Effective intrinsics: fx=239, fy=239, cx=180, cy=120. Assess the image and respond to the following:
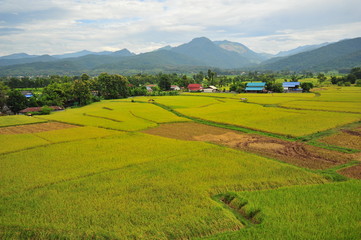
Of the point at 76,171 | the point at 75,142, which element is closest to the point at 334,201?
the point at 76,171

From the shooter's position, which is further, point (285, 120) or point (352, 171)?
point (285, 120)

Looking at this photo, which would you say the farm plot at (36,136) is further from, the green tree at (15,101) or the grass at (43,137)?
the green tree at (15,101)

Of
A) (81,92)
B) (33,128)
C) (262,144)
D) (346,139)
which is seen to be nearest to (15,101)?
(81,92)

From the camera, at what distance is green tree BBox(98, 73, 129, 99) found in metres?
81.8

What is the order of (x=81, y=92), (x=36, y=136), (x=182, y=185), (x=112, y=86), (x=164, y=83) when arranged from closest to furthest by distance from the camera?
(x=182, y=185), (x=36, y=136), (x=81, y=92), (x=112, y=86), (x=164, y=83)

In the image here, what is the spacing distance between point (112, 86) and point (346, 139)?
7133 cm

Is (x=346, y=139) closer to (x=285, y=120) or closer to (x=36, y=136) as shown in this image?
(x=285, y=120)

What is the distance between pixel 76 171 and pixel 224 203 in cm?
1153

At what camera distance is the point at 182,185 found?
51.9 ft

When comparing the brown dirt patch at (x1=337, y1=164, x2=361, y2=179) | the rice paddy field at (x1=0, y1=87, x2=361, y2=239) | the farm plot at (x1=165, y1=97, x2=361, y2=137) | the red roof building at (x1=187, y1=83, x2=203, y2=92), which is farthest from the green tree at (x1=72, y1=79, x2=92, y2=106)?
the brown dirt patch at (x1=337, y1=164, x2=361, y2=179)

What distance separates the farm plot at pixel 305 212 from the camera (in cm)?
1088

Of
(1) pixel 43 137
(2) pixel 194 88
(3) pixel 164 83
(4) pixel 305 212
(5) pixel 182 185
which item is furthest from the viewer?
(2) pixel 194 88

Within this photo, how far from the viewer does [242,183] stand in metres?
16.1

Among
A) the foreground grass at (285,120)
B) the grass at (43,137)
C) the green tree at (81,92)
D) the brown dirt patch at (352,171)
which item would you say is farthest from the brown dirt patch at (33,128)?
the brown dirt patch at (352,171)
